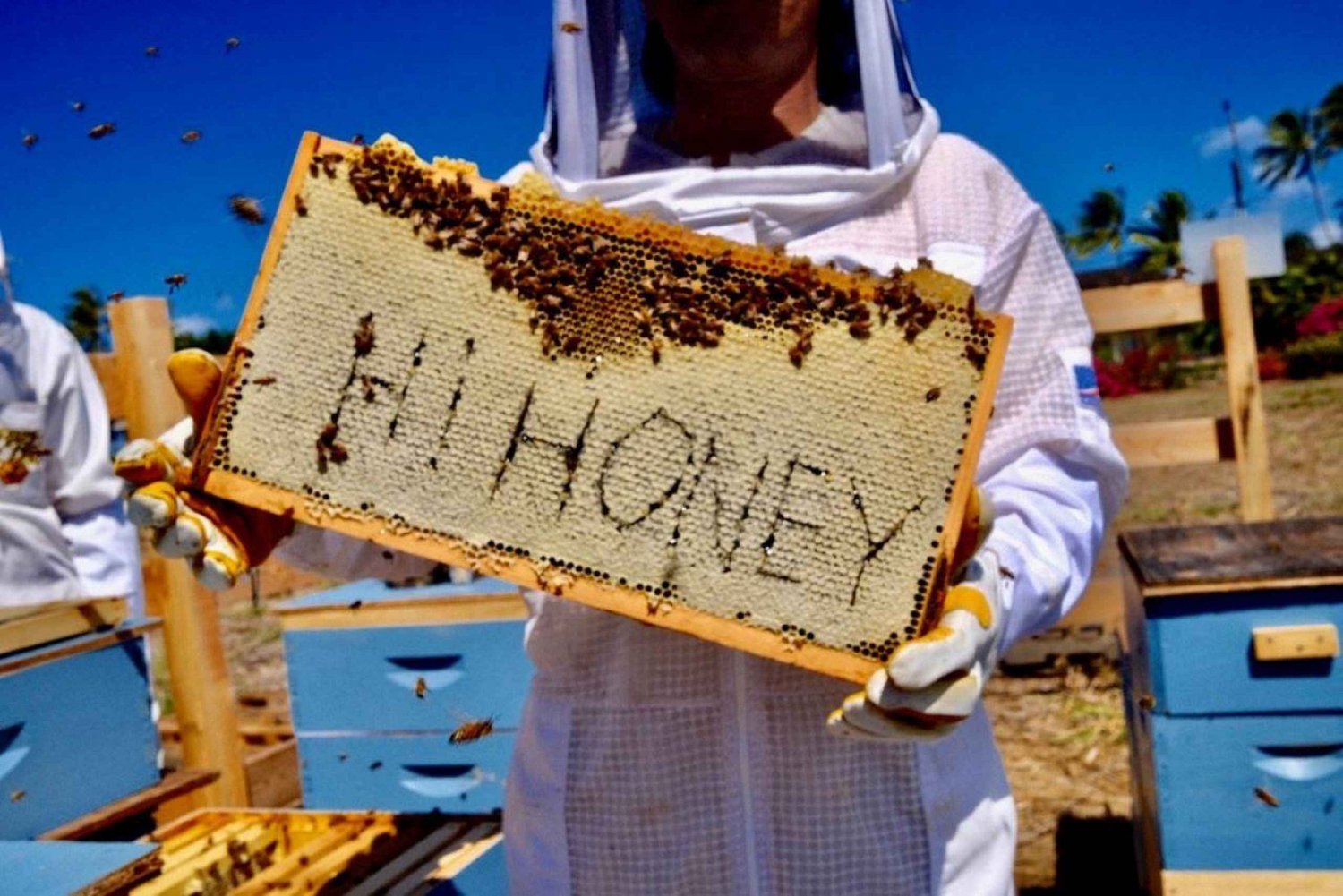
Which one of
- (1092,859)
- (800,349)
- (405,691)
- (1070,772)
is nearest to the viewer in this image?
(800,349)

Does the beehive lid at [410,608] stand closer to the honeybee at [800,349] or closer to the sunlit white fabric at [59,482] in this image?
the sunlit white fabric at [59,482]

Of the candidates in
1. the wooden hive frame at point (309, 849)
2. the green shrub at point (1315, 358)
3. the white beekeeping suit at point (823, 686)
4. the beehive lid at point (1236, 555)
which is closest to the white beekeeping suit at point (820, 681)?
the white beekeeping suit at point (823, 686)

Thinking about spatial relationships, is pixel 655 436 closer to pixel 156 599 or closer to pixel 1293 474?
pixel 156 599

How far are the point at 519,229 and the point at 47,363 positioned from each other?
3212mm

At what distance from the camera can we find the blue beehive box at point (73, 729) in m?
2.43

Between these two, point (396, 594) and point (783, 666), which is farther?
point (396, 594)

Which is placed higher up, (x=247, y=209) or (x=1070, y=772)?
(x=247, y=209)

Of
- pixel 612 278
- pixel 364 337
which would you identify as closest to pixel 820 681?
pixel 612 278

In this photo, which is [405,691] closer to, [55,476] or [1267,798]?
[55,476]

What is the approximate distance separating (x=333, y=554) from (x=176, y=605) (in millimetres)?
2464

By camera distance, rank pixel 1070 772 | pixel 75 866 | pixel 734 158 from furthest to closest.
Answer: pixel 1070 772 → pixel 734 158 → pixel 75 866

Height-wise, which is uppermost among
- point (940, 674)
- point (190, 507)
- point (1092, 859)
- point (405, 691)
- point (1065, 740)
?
point (190, 507)

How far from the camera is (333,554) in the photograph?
1.62 m

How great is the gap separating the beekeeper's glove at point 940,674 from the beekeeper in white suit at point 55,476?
3.29m
